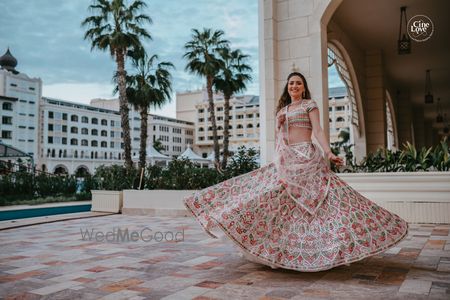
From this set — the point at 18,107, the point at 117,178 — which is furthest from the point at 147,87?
the point at 18,107

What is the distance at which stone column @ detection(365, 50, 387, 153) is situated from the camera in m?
15.0

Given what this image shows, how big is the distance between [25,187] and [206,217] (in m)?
12.5

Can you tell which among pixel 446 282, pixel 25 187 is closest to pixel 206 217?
pixel 446 282

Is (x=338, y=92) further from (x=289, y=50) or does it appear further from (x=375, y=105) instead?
(x=289, y=50)

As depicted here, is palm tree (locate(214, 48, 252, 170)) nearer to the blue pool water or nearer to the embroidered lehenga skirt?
the blue pool water

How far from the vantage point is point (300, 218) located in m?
3.36

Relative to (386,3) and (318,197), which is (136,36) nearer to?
(386,3)

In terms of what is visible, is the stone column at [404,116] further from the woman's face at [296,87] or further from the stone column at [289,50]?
the woman's face at [296,87]

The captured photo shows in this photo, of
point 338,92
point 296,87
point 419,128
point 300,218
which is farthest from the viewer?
point 338,92

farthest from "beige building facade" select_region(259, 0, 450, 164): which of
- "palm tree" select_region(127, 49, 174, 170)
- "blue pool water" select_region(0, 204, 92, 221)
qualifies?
"palm tree" select_region(127, 49, 174, 170)

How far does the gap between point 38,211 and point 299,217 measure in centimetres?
873

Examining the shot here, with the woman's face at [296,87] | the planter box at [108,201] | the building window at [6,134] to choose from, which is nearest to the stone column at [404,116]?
the planter box at [108,201]

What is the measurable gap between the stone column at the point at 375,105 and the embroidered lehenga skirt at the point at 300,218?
12.4 metres

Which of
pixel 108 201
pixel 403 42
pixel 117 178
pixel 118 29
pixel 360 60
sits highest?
pixel 118 29
